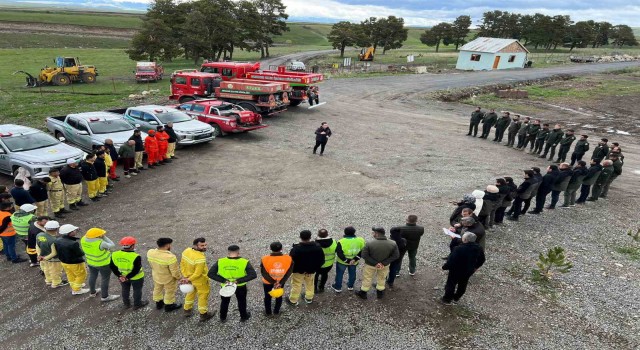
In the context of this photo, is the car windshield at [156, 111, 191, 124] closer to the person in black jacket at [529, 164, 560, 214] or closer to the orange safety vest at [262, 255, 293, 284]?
the orange safety vest at [262, 255, 293, 284]

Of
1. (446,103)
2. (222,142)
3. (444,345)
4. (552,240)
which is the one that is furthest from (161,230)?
(446,103)

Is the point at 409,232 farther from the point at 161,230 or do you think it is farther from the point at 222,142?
the point at 222,142

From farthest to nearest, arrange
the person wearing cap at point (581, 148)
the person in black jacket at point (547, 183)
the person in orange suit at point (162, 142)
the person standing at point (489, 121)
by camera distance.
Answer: the person standing at point (489, 121), the person wearing cap at point (581, 148), the person in orange suit at point (162, 142), the person in black jacket at point (547, 183)

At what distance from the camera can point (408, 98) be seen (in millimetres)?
30219

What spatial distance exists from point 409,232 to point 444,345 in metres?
2.04

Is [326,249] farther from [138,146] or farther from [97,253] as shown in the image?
[138,146]

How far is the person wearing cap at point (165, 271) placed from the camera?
6031 mm

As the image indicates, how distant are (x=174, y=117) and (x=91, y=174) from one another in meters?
6.02

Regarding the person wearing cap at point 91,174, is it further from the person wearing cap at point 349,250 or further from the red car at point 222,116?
the person wearing cap at point 349,250

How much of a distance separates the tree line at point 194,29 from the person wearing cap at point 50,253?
40416 mm

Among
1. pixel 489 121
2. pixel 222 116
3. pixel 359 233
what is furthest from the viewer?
pixel 489 121

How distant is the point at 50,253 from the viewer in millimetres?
6750

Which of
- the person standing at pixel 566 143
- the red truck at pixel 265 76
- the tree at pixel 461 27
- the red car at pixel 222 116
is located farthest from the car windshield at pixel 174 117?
the tree at pixel 461 27

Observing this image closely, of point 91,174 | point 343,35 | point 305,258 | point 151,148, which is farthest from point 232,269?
point 343,35
